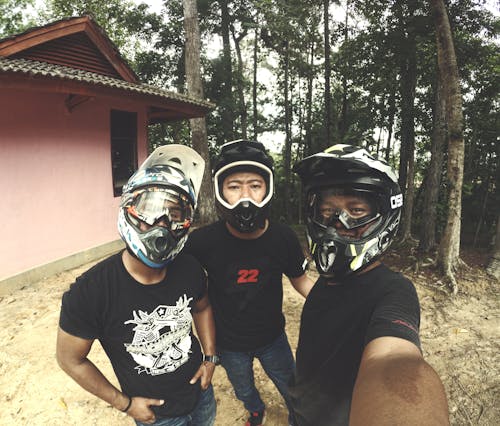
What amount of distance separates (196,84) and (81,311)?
9.29 metres

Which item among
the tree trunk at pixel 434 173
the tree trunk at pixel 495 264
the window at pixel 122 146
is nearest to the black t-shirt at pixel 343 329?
the tree trunk at pixel 495 264

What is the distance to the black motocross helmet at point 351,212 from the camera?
1.26 m

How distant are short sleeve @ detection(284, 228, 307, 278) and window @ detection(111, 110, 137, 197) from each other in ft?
21.3

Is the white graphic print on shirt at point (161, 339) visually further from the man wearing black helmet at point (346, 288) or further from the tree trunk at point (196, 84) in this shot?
the tree trunk at point (196, 84)

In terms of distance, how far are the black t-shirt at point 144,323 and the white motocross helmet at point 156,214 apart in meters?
0.14

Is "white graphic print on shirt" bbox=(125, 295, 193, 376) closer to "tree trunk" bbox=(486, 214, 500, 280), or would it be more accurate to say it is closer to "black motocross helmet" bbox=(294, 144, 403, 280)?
"black motocross helmet" bbox=(294, 144, 403, 280)

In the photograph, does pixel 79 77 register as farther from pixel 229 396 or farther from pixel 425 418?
pixel 425 418

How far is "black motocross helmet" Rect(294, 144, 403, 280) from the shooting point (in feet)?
4.13

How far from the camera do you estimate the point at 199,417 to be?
176 cm

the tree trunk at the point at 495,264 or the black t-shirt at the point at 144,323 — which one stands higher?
the black t-shirt at the point at 144,323

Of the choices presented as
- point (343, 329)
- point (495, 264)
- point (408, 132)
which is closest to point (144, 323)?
point (343, 329)

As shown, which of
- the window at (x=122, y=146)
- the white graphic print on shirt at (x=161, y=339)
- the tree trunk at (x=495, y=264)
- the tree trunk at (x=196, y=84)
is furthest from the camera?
the tree trunk at (x=196, y=84)

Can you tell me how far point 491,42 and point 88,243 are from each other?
34.9ft

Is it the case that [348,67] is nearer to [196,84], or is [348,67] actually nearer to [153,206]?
[196,84]
